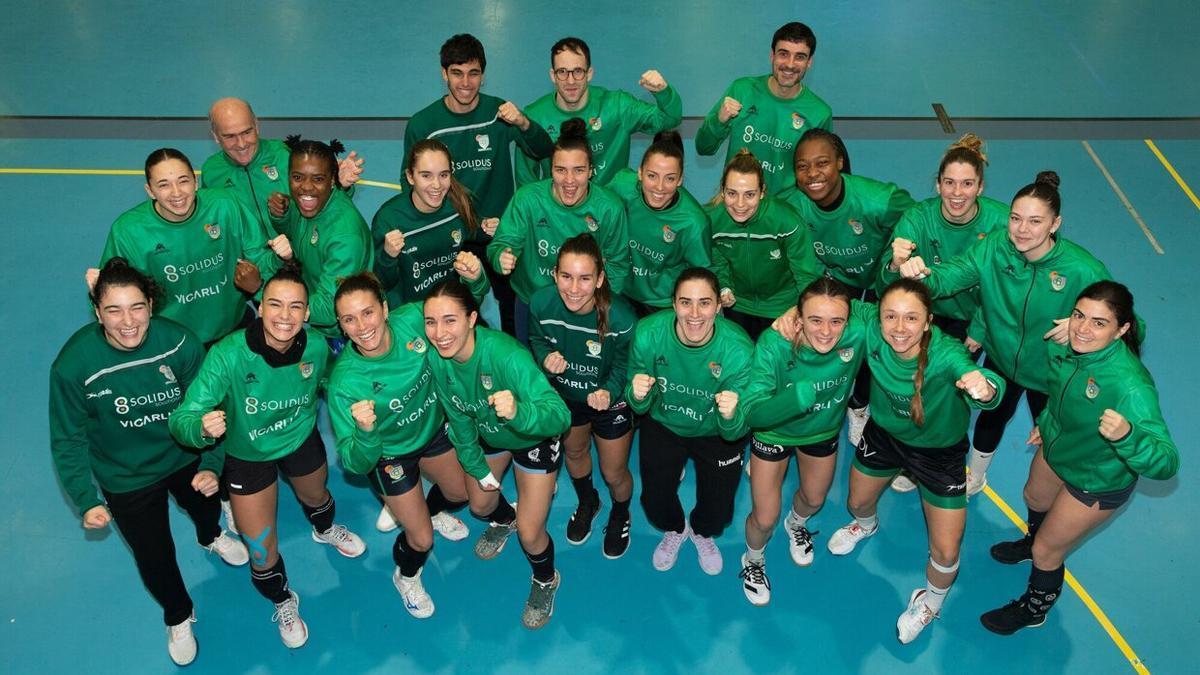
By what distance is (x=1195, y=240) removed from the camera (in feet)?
27.9

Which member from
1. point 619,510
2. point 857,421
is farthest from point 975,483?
point 619,510

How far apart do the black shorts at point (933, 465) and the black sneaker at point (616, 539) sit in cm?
158

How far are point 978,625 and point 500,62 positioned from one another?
7.48 m

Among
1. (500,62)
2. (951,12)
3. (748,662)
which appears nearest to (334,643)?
(748,662)

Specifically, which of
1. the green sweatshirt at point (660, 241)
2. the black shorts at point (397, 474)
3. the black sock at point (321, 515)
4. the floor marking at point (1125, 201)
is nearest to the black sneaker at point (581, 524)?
the black shorts at point (397, 474)

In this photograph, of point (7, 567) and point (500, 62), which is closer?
point (7, 567)

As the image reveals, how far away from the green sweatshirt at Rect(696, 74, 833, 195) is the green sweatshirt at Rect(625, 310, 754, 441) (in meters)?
1.92

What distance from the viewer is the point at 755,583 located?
599 centimetres

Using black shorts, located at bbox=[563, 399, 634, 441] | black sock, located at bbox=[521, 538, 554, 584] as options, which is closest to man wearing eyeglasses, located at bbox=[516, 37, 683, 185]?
black shorts, located at bbox=[563, 399, 634, 441]

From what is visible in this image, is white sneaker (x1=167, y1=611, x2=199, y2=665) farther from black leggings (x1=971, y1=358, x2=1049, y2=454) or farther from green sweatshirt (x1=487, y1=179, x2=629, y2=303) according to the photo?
black leggings (x1=971, y1=358, x2=1049, y2=454)

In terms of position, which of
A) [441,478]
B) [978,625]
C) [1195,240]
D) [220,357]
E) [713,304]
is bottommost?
[978,625]

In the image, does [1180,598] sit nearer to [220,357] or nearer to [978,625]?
[978,625]

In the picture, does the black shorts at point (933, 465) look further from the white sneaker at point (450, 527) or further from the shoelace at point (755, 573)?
the white sneaker at point (450, 527)

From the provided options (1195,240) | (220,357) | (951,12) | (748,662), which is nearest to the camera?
(220,357)
